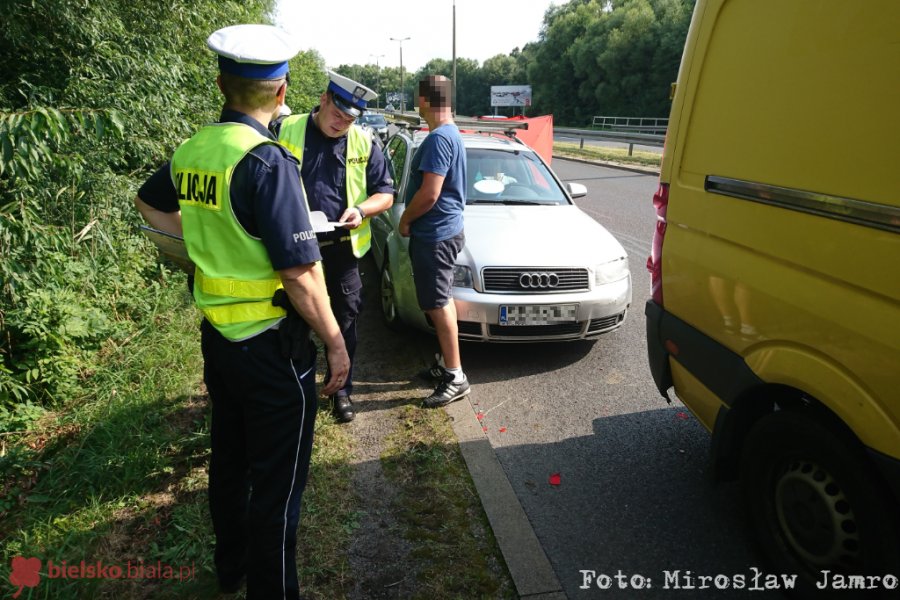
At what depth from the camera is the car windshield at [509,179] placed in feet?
17.1

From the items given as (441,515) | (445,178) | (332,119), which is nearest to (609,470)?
(441,515)

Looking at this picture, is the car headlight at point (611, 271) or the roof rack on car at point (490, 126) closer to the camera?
the car headlight at point (611, 271)

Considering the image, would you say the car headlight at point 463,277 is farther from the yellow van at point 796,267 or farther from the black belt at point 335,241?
the yellow van at point 796,267

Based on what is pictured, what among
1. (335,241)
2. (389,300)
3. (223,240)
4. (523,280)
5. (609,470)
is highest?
(223,240)

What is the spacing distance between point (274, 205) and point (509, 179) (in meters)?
3.98

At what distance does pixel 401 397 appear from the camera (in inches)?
153

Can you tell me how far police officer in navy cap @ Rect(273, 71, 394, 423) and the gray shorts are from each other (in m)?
0.36

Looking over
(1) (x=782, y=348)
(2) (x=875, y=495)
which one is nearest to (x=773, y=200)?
(1) (x=782, y=348)

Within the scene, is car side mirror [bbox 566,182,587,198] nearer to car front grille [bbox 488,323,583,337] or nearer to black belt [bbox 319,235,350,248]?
car front grille [bbox 488,323,583,337]

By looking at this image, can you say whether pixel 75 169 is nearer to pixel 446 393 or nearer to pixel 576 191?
pixel 446 393

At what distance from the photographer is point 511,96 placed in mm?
64500

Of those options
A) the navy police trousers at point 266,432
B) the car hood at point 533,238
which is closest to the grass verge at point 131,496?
the navy police trousers at point 266,432

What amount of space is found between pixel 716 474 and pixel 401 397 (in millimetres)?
2069

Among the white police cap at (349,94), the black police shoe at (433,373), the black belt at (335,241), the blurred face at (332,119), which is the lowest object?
the black police shoe at (433,373)
